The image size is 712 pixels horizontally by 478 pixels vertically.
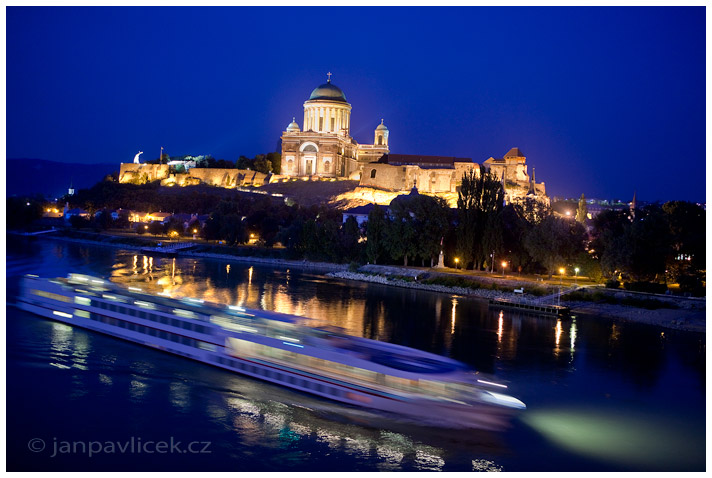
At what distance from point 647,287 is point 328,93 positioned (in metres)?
37.1

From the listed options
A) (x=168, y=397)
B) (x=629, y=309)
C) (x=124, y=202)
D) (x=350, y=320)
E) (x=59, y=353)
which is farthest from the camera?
(x=124, y=202)

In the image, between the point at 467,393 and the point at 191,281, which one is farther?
the point at 191,281

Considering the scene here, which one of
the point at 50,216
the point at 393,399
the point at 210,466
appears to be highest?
the point at 50,216

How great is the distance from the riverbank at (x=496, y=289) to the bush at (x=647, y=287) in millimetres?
766

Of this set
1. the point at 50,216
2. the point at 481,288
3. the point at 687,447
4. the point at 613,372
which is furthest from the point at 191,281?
the point at 50,216

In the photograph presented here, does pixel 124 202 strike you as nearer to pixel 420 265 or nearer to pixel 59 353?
pixel 420 265

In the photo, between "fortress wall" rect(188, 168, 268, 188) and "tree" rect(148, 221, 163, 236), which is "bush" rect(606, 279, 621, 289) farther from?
"fortress wall" rect(188, 168, 268, 188)

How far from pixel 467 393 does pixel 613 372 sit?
200 inches

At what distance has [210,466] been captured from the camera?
786 centimetres

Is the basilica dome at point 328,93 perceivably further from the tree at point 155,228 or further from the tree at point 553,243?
the tree at point 553,243

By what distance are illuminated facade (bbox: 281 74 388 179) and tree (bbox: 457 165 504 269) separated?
2565 centimetres

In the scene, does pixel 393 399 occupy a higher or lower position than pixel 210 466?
higher

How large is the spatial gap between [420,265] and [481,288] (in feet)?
16.7

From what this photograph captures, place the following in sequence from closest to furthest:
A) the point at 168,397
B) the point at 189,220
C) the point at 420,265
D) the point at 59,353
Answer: the point at 168,397 → the point at 59,353 → the point at 420,265 → the point at 189,220
